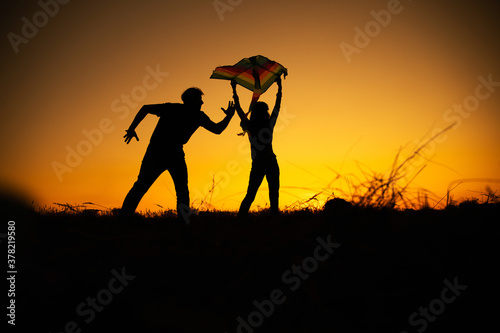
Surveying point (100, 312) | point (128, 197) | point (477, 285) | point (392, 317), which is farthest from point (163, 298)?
point (128, 197)

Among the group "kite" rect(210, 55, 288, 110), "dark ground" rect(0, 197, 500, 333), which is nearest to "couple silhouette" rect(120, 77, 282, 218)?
"kite" rect(210, 55, 288, 110)

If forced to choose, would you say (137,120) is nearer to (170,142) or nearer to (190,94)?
(170,142)

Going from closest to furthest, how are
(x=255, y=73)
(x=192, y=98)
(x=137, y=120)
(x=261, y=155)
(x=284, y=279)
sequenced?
(x=284, y=279) < (x=137, y=120) < (x=192, y=98) < (x=261, y=155) < (x=255, y=73)

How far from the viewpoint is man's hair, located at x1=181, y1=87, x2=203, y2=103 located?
4418 millimetres

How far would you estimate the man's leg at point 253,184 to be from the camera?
Result: 15.0ft

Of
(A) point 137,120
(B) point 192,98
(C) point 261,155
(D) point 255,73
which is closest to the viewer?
(A) point 137,120

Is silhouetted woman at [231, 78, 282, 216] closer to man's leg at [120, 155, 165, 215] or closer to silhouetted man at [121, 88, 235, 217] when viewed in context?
silhouetted man at [121, 88, 235, 217]

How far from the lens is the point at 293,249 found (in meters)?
2.09

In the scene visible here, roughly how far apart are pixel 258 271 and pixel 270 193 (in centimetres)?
284

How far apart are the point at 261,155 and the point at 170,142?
4.52ft

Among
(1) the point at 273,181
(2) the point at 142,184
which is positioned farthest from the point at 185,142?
(1) the point at 273,181

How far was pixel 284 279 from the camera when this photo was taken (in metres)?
1.77

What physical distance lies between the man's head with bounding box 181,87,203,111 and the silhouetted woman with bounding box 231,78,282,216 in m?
0.60

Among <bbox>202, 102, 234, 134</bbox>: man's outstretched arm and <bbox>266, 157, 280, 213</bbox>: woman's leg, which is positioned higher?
<bbox>202, 102, 234, 134</bbox>: man's outstretched arm
